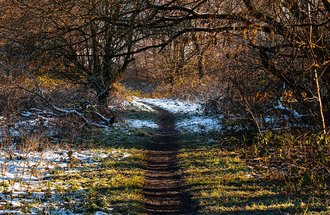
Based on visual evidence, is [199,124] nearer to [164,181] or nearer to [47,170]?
[164,181]

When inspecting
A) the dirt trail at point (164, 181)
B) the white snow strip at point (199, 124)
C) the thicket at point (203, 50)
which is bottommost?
the dirt trail at point (164, 181)

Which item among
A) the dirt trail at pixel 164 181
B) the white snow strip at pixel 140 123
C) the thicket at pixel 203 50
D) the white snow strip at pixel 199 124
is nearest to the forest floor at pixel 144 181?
Answer: the dirt trail at pixel 164 181

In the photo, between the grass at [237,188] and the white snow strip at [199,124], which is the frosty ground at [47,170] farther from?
the grass at [237,188]

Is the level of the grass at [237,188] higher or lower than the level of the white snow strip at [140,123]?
lower

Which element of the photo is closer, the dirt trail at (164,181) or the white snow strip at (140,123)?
the dirt trail at (164,181)

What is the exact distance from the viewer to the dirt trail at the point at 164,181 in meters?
6.79

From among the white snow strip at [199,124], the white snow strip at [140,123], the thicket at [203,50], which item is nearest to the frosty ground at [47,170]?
the white snow strip at [199,124]

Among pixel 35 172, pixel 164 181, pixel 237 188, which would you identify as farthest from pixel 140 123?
pixel 237 188

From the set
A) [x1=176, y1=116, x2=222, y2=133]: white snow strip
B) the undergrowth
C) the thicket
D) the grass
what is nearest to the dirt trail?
the grass

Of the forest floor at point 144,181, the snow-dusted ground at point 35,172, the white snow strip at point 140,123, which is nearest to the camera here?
the snow-dusted ground at point 35,172

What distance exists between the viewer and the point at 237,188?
7531 millimetres

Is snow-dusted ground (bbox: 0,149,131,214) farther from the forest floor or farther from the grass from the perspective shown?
the grass

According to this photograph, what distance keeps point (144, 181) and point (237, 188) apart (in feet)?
6.48

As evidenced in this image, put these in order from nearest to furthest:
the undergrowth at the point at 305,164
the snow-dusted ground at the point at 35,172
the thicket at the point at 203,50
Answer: the snow-dusted ground at the point at 35,172
the undergrowth at the point at 305,164
the thicket at the point at 203,50
